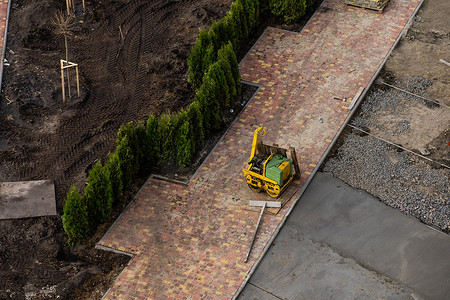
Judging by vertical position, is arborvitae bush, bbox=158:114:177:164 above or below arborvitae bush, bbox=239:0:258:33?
below

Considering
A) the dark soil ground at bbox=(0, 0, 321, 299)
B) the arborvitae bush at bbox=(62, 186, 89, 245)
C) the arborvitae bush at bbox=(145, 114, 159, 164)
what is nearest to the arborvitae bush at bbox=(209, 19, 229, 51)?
the dark soil ground at bbox=(0, 0, 321, 299)

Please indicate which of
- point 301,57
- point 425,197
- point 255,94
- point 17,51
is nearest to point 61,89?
point 17,51

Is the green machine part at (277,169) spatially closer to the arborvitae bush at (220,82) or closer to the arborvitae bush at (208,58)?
the arborvitae bush at (220,82)

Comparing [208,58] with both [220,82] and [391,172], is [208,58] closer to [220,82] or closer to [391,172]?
[220,82]

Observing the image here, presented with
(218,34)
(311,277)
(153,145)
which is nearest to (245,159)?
(153,145)

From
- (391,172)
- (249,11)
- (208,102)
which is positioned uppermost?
(249,11)

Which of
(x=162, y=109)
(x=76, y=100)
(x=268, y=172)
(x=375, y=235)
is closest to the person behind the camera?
(x=375, y=235)

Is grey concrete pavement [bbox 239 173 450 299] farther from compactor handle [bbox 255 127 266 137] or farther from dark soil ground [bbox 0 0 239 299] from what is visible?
Answer: dark soil ground [bbox 0 0 239 299]
